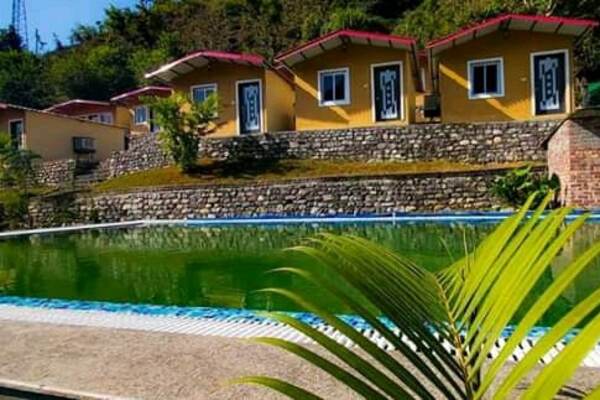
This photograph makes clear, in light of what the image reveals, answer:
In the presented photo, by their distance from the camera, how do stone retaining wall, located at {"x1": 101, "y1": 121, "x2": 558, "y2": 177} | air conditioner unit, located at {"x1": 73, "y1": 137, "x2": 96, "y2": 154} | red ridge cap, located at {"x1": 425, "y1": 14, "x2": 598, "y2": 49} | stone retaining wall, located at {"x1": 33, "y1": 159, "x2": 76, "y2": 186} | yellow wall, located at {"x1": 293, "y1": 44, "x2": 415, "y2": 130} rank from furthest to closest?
1. air conditioner unit, located at {"x1": 73, "y1": 137, "x2": 96, "y2": 154}
2. stone retaining wall, located at {"x1": 33, "y1": 159, "x2": 76, "y2": 186}
3. yellow wall, located at {"x1": 293, "y1": 44, "x2": 415, "y2": 130}
4. stone retaining wall, located at {"x1": 101, "y1": 121, "x2": 558, "y2": 177}
5. red ridge cap, located at {"x1": 425, "y1": 14, "x2": 598, "y2": 49}

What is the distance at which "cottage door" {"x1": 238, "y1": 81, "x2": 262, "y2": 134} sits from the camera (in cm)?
1948

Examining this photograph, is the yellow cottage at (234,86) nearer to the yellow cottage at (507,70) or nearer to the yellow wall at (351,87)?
the yellow wall at (351,87)

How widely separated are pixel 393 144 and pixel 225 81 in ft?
21.2

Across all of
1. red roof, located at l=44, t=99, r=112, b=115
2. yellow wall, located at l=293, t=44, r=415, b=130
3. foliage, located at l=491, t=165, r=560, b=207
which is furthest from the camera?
red roof, located at l=44, t=99, r=112, b=115

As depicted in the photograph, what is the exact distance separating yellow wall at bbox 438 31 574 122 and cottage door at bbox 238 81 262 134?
6.23m

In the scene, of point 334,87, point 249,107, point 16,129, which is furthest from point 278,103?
point 16,129

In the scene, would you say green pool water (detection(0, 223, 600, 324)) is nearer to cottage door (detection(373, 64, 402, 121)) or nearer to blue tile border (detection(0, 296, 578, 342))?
blue tile border (detection(0, 296, 578, 342))

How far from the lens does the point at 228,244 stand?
11.2m

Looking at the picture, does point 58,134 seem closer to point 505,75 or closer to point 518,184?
point 505,75

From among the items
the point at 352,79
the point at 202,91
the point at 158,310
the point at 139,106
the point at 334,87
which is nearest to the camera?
the point at 158,310

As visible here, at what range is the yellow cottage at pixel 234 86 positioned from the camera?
63.2 feet

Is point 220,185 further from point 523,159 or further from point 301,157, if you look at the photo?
point 523,159

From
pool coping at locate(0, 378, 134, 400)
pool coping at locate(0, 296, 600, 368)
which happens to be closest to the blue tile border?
pool coping at locate(0, 296, 600, 368)

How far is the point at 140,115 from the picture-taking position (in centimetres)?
2819
